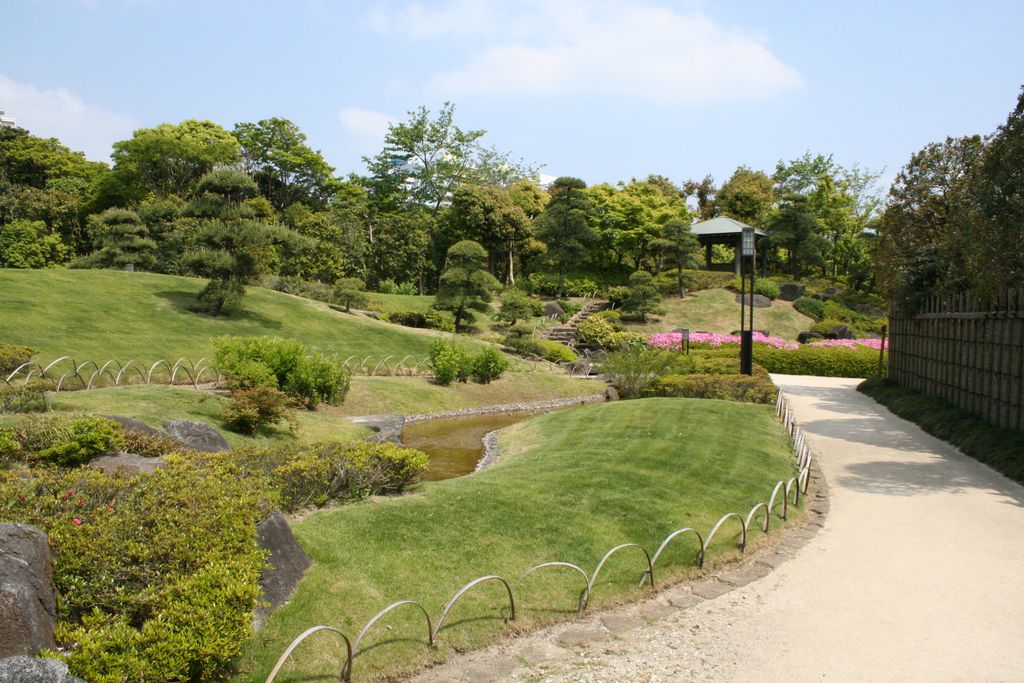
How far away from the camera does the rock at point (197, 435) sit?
369 inches

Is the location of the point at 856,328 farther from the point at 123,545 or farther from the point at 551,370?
the point at 123,545

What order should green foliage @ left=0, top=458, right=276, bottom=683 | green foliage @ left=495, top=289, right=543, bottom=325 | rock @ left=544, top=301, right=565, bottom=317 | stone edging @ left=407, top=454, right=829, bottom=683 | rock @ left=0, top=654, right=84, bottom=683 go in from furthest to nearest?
rock @ left=544, top=301, right=565, bottom=317
green foliage @ left=495, top=289, right=543, bottom=325
stone edging @ left=407, top=454, right=829, bottom=683
green foliage @ left=0, top=458, right=276, bottom=683
rock @ left=0, top=654, right=84, bottom=683

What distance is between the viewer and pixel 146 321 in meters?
20.2

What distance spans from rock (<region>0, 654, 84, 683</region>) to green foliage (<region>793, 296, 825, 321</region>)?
38.5 m

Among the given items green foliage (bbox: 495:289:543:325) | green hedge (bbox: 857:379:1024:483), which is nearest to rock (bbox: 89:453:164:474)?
green hedge (bbox: 857:379:1024:483)

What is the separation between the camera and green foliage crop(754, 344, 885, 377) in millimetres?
26297

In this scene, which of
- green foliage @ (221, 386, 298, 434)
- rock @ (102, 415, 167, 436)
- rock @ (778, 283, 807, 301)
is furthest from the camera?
rock @ (778, 283, 807, 301)

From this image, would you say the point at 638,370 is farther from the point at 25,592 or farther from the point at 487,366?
A: the point at 25,592

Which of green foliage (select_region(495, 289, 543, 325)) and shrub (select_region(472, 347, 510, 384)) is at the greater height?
green foliage (select_region(495, 289, 543, 325))

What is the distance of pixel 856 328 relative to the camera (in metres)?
35.2

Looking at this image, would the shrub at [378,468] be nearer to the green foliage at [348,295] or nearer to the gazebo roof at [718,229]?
the green foliage at [348,295]

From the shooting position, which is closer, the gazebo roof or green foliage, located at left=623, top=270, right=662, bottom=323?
green foliage, located at left=623, top=270, right=662, bottom=323

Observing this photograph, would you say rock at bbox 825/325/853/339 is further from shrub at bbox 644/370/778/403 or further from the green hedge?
shrub at bbox 644/370/778/403

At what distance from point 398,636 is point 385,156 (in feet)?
164
